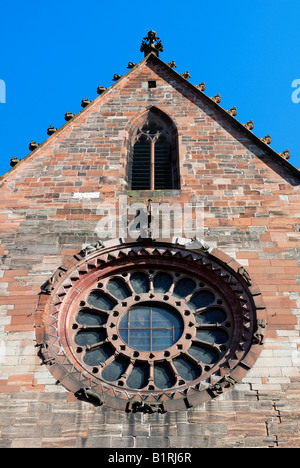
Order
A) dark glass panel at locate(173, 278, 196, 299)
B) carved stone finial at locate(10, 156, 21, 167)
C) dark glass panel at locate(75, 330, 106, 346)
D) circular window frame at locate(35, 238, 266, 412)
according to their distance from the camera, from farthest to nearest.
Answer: carved stone finial at locate(10, 156, 21, 167), dark glass panel at locate(173, 278, 196, 299), dark glass panel at locate(75, 330, 106, 346), circular window frame at locate(35, 238, 266, 412)

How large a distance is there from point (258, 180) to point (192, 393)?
5441 mm

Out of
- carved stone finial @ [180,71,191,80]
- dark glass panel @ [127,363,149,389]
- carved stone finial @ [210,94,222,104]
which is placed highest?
carved stone finial @ [180,71,191,80]

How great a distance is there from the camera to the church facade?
12.9m

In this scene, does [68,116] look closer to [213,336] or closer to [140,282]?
[140,282]

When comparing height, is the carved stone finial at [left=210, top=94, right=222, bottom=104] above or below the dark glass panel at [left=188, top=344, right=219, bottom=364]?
above

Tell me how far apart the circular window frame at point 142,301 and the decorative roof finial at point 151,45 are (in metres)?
7.13

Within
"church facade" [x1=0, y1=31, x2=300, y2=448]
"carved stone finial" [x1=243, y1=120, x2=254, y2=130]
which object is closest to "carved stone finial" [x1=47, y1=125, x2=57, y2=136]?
"church facade" [x1=0, y1=31, x2=300, y2=448]

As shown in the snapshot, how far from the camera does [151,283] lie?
1537 cm

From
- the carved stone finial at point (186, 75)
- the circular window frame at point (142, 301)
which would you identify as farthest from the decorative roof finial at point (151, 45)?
the circular window frame at point (142, 301)

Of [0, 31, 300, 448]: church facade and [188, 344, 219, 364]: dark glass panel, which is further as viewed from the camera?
[188, 344, 219, 364]: dark glass panel

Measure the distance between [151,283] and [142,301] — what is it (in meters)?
0.54

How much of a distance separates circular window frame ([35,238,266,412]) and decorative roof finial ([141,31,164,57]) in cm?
713

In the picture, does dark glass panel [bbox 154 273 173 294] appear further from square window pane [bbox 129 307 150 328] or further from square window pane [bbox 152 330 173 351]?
square window pane [bbox 152 330 173 351]
